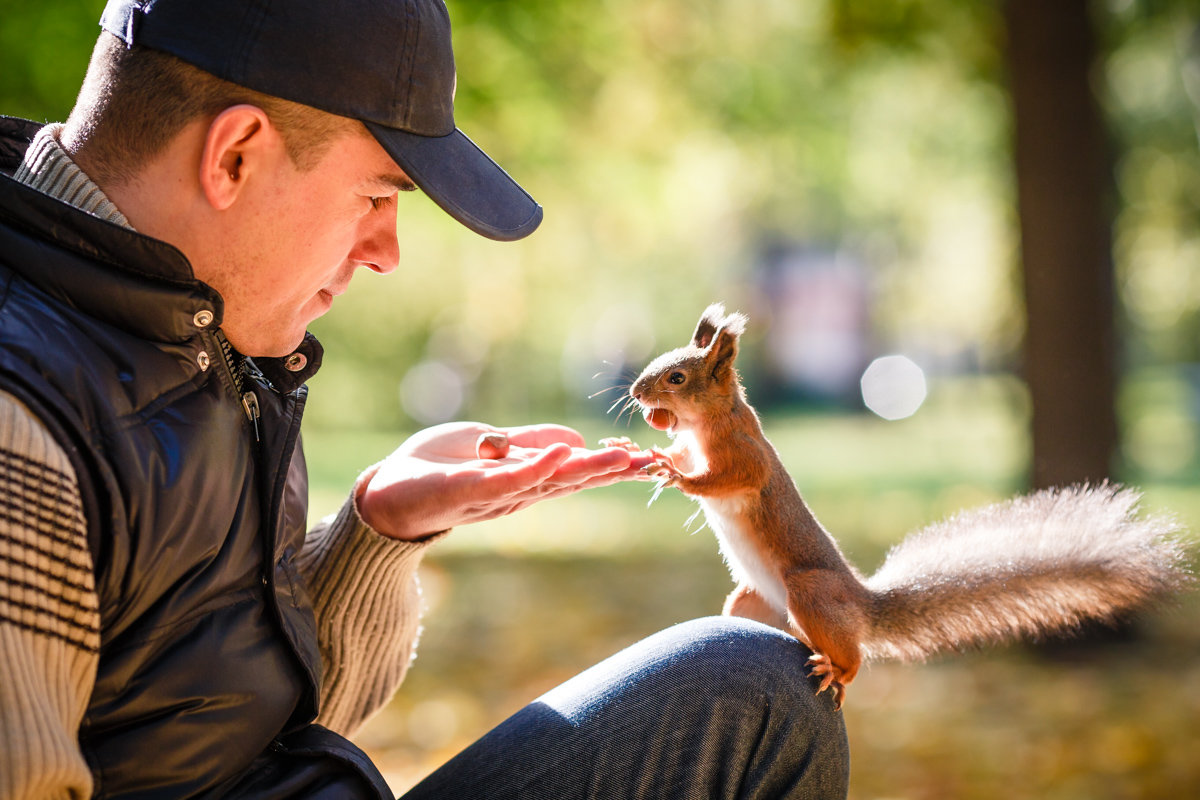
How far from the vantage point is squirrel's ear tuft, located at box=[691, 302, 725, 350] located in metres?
1.85

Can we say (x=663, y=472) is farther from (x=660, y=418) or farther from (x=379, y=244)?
(x=379, y=244)

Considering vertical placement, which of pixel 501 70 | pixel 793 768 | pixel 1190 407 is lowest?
pixel 1190 407

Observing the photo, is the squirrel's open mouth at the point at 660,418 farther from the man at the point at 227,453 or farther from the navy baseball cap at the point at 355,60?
the navy baseball cap at the point at 355,60

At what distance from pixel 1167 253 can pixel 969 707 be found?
33.7 ft

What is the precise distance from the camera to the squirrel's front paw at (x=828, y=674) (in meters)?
1.39

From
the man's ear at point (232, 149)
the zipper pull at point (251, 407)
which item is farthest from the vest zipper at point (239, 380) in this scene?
the man's ear at point (232, 149)

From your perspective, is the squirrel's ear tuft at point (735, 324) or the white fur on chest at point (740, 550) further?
the squirrel's ear tuft at point (735, 324)

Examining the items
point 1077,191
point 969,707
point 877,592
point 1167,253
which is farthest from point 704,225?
point 877,592

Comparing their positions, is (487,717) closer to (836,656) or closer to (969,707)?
(969,707)

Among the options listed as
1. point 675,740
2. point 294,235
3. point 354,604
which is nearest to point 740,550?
point 675,740

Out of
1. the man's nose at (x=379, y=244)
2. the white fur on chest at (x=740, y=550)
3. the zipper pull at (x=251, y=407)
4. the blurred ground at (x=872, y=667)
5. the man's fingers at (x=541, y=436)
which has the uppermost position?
the man's nose at (x=379, y=244)

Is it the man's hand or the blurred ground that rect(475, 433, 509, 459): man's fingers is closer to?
the man's hand

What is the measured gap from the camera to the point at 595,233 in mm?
11078

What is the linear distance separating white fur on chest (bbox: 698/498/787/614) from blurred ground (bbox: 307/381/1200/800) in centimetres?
58
